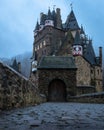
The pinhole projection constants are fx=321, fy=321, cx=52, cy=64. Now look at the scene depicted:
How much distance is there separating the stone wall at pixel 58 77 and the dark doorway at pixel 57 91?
1.90ft

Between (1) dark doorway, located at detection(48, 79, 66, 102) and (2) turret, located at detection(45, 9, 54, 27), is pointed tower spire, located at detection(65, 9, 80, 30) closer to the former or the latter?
(2) turret, located at detection(45, 9, 54, 27)

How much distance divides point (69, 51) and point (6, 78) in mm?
62232

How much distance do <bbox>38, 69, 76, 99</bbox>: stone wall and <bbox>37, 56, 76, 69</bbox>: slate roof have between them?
0.52 m

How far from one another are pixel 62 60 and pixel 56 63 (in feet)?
4.79

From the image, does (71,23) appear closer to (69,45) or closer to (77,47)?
(69,45)

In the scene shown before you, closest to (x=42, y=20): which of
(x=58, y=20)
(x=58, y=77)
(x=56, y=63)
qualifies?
(x=58, y=20)

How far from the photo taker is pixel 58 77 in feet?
105

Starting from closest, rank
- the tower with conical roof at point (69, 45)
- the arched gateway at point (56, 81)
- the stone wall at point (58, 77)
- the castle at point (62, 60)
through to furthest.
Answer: the stone wall at point (58, 77) < the arched gateway at point (56, 81) < the castle at point (62, 60) < the tower with conical roof at point (69, 45)

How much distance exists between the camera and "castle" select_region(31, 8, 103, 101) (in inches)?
1261

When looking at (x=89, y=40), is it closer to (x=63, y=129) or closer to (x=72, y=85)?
(x=72, y=85)

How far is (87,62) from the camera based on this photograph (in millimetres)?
68125

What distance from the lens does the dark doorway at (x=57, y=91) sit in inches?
1273

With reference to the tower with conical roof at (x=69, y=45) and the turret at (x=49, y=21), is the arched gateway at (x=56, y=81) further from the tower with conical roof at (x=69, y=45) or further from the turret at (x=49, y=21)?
the turret at (x=49, y=21)

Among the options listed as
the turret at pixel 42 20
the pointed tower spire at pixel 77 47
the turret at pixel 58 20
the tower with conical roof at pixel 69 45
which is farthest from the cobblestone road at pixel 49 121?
the turret at pixel 42 20
